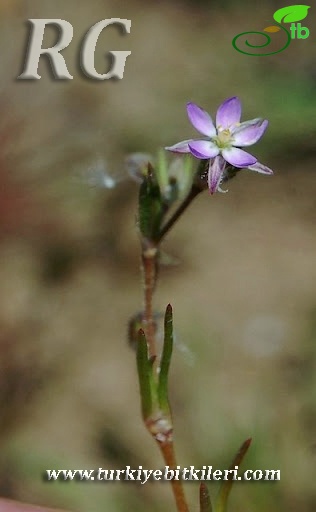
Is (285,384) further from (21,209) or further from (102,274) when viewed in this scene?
(21,209)

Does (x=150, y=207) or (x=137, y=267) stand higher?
(x=150, y=207)

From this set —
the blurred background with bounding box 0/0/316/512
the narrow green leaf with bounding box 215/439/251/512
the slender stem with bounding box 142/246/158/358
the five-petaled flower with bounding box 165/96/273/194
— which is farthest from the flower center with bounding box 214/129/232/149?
the blurred background with bounding box 0/0/316/512

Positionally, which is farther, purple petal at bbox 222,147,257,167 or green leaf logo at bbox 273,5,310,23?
green leaf logo at bbox 273,5,310,23

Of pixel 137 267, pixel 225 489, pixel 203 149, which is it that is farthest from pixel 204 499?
pixel 137 267

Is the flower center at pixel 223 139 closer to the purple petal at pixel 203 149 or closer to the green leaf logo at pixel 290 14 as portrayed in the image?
the purple petal at pixel 203 149

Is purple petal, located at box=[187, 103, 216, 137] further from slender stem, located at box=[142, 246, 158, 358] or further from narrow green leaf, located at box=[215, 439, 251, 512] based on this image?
narrow green leaf, located at box=[215, 439, 251, 512]

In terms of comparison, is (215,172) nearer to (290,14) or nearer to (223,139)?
(223,139)

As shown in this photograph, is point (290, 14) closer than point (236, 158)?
No
